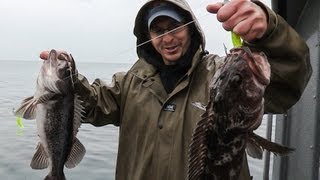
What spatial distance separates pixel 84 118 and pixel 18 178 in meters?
Answer: 8.29

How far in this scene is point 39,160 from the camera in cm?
375

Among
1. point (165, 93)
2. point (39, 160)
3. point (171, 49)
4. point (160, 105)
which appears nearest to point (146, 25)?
point (171, 49)

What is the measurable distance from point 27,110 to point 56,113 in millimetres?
239

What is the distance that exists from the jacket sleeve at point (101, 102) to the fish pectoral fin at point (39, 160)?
460mm

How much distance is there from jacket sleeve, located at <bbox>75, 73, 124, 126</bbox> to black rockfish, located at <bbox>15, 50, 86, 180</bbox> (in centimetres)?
26

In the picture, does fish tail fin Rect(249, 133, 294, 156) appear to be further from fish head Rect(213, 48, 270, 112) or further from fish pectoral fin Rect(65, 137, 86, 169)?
fish pectoral fin Rect(65, 137, 86, 169)

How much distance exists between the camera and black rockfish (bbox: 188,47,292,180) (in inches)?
100

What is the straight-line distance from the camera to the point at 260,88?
248 centimetres

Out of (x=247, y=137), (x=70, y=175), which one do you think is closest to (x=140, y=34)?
(x=247, y=137)

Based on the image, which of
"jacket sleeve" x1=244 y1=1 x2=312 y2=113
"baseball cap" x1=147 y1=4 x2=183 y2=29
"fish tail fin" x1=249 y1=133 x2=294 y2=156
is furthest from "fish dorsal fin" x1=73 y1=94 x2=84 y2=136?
"fish tail fin" x1=249 y1=133 x2=294 y2=156

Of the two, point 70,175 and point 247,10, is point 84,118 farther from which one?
point 70,175

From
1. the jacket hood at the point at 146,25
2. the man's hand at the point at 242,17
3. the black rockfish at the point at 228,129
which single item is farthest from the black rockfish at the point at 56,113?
the man's hand at the point at 242,17

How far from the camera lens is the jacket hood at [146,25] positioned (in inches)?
166

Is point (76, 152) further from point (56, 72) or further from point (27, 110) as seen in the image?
point (56, 72)
